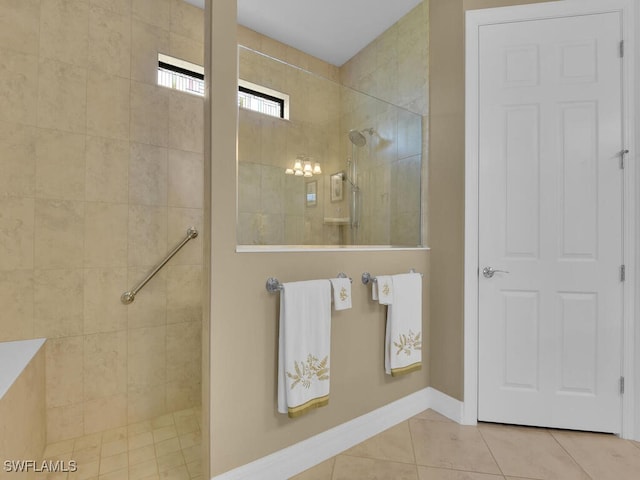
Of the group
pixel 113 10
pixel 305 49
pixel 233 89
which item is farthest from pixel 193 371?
pixel 305 49

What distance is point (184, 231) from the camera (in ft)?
7.18

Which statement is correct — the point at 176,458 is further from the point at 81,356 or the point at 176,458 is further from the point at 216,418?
the point at 81,356

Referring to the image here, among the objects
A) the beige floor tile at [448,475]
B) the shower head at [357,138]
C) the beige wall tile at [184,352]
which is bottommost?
the beige floor tile at [448,475]

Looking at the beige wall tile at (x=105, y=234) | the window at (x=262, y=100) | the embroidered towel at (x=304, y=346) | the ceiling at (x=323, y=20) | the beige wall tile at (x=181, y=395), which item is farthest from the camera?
the ceiling at (x=323, y=20)

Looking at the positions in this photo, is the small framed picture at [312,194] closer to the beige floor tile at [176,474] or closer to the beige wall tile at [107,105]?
the beige wall tile at [107,105]

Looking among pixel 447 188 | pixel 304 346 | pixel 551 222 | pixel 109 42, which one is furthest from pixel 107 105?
pixel 551 222

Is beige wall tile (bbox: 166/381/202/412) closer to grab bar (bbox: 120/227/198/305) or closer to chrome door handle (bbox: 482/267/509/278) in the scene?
grab bar (bbox: 120/227/198/305)

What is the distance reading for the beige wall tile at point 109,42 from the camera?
74.6 inches

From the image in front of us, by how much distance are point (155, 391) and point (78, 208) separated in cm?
123

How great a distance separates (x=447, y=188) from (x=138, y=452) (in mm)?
2359

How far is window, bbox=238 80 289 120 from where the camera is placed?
61.4 inches

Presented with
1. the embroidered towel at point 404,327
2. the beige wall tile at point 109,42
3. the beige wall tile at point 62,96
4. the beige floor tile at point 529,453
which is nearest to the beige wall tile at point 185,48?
the beige wall tile at point 109,42

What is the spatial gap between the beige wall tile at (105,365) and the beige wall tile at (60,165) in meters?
0.85

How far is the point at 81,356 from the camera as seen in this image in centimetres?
187
